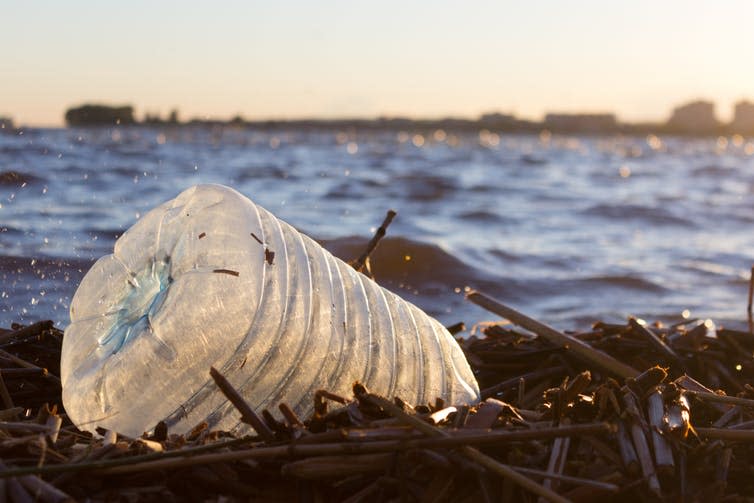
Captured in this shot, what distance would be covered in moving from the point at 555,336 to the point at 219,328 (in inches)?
48.0

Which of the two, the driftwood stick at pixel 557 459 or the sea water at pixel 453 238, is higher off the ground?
the driftwood stick at pixel 557 459

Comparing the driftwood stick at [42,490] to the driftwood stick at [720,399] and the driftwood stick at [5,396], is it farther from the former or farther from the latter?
the driftwood stick at [720,399]

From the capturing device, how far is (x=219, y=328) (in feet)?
8.23

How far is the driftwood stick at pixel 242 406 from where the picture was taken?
190cm

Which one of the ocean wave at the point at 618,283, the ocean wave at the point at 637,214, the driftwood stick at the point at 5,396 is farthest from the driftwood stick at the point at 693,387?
the ocean wave at the point at 637,214

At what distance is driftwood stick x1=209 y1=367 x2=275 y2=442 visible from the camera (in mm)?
1899

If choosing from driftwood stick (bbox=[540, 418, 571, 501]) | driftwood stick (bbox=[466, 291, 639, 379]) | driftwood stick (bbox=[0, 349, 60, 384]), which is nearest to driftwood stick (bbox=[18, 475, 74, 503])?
driftwood stick (bbox=[540, 418, 571, 501])

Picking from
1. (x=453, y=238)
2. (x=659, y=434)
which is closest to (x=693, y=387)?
(x=659, y=434)

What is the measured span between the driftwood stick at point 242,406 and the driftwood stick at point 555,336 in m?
1.33

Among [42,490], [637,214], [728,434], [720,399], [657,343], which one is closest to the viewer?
[42,490]

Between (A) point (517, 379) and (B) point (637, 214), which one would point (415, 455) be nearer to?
(A) point (517, 379)

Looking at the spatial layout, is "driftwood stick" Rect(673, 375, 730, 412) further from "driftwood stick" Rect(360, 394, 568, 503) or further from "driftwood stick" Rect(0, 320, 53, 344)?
"driftwood stick" Rect(0, 320, 53, 344)

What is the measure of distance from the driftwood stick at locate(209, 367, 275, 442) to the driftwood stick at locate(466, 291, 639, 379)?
1326mm

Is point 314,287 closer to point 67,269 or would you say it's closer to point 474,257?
point 67,269
